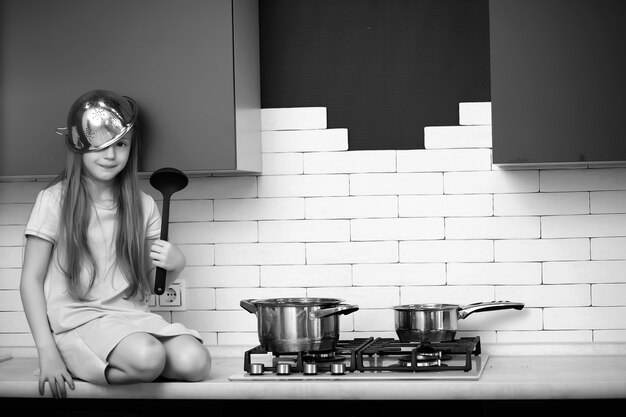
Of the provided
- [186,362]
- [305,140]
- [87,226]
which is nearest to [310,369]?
[186,362]

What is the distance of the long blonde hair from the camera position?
280cm

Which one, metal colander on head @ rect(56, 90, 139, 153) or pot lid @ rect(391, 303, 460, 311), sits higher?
metal colander on head @ rect(56, 90, 139, 153)

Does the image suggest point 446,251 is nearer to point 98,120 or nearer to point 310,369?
point 310,369

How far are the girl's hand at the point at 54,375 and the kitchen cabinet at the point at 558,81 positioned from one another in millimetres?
1337

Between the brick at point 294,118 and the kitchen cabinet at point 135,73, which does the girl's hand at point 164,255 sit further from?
the brick at point 294,118

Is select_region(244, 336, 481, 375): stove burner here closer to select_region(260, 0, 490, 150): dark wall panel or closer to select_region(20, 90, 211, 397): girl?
select_region(20, 90, 211, 397): girl

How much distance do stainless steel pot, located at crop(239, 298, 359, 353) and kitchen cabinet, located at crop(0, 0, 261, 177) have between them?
45 centimetres

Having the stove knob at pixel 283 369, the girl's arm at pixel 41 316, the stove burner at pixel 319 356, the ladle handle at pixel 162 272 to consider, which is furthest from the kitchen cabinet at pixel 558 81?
the girl's arm at pixel 41 316

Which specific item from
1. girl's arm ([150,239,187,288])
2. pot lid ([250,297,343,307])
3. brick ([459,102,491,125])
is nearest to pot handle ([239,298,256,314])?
pot lid ([250,297,343,307])

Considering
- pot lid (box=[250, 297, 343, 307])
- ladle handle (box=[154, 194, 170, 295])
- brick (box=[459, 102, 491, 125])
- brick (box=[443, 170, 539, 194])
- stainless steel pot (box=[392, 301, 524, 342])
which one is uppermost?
brick (box=[459, 102, 491, 125])

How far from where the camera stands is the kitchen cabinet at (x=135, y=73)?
9.44 ft

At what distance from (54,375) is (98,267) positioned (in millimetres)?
344

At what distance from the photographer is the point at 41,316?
275cm

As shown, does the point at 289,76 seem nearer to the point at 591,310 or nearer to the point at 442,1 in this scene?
the point at 442,1
